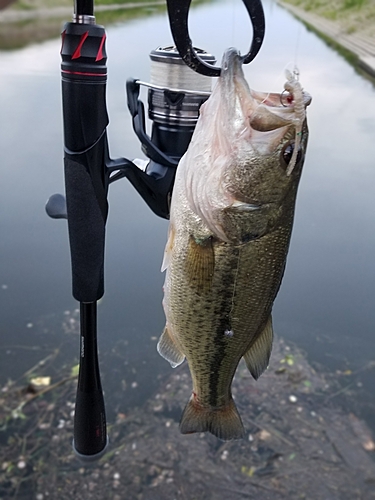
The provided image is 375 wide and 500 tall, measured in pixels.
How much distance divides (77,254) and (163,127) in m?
0.36

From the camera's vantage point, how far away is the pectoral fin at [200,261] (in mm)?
1021

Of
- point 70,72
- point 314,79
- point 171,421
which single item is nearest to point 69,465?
point 171,421

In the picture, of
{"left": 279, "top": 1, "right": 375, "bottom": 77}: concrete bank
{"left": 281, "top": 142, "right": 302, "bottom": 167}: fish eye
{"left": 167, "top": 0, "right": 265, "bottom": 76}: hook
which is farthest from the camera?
{"left": 279, "top": 1, "right": 375, "bottom": 77}: concrete bank

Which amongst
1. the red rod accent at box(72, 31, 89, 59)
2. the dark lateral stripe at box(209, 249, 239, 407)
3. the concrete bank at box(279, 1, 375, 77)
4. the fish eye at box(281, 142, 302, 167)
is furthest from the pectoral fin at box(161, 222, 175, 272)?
the concrete bank at box(279, 1, 375, 77)

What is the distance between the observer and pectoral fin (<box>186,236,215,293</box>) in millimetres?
1021

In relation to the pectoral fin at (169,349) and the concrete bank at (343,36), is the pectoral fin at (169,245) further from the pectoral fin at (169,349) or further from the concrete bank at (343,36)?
the concrete bank at (343,36)

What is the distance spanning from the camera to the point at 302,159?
0.99 m

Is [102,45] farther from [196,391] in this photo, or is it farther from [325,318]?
[325,318]

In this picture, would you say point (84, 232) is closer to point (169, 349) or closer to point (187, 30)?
point (169, 349)

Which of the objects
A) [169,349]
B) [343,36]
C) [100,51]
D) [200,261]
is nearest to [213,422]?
[169,349]

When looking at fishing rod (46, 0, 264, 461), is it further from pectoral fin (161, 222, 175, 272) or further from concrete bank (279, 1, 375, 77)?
concrete bank (279, 1, 375, 77)

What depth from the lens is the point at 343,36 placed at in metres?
7.35

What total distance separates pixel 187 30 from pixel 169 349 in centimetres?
69

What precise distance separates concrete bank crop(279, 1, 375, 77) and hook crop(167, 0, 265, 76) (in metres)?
5.98
